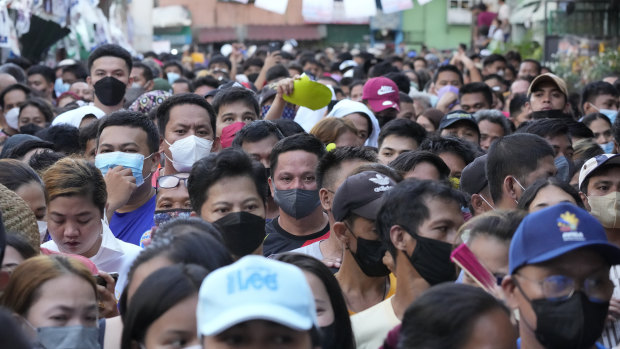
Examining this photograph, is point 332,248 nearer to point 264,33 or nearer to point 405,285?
point 405,285

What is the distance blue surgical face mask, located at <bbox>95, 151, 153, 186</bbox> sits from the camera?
6.09m

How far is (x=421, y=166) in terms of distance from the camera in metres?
5.68

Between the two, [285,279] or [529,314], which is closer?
[285,279]

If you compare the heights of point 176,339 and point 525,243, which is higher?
point 525,243

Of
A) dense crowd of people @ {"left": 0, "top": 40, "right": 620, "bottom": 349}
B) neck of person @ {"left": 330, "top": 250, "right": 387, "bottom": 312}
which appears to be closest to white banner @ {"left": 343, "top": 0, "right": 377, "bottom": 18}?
dense crowd of people @ {"left": 0, "top": 40, "right": 620, "bottom": 349}

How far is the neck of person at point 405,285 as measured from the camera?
400 centimetres

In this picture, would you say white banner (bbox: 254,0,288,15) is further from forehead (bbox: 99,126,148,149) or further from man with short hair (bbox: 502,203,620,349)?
man with short hair (bbox: 502,203,620,349)

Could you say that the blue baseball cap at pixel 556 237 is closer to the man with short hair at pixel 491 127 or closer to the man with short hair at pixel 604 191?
the man with short hair at pixel 604 191

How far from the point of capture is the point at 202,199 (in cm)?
485

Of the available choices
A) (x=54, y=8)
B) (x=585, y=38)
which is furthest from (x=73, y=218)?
(x=585, y=38)

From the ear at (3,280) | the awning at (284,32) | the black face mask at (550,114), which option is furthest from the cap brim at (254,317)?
the awning at (284,32)

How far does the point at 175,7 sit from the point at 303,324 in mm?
41636

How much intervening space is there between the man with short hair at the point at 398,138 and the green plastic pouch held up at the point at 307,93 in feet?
1.76

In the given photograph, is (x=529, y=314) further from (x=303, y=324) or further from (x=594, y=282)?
(x=303, y=324)
